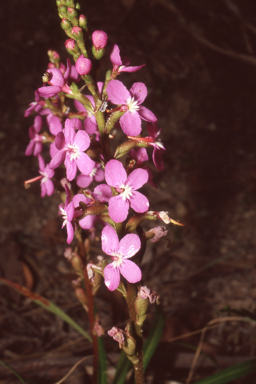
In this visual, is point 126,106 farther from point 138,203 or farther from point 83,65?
point 138,203

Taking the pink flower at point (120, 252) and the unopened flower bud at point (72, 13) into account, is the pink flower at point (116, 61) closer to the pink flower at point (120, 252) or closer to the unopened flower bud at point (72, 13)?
the unopened flower bud at point (72, 13)

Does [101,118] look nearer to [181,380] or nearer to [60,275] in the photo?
[181,380]

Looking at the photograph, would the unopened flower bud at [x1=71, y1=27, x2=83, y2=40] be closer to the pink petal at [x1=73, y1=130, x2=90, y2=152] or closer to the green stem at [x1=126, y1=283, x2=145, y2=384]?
the pink petal at [x1=73, y1=130, x2=90, y2=152]

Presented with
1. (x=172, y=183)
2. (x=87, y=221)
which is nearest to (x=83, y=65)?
(x=87, y=221)

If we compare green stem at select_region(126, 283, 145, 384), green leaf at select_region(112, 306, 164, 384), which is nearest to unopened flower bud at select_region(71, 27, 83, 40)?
green stem at select_region(126, 283, 145, 384)

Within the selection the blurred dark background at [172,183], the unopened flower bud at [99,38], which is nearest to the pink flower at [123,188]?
the unopened flower bud at [99,38]
